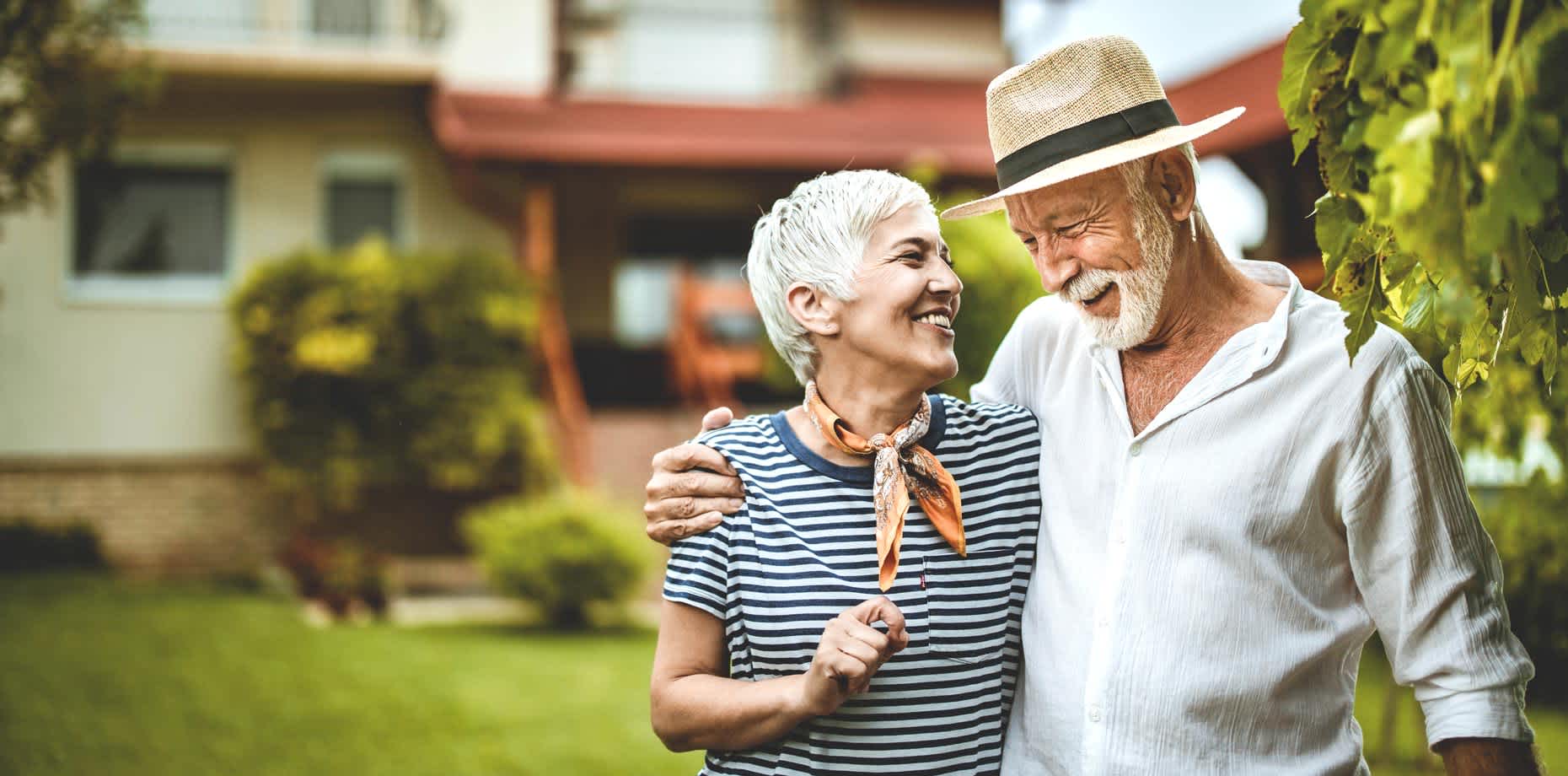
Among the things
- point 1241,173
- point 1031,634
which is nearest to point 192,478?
point 1241,173

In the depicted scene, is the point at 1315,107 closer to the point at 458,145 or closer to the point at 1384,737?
the point at 1384,737

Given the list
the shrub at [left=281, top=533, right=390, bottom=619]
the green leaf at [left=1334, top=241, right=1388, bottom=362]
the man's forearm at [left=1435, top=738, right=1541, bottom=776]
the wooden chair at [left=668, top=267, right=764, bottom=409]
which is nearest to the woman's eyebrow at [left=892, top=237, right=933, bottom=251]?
the green leaf at [left=1334, top=241, right=1388, bottom=362]

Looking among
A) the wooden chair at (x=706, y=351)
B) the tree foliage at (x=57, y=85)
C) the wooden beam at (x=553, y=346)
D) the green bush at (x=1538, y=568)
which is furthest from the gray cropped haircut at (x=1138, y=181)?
the wooden chair at (x=706, y=351)

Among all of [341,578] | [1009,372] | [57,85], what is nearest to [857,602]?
[1009,372]

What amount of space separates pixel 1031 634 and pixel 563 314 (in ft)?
44.1

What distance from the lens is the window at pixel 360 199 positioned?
49.0 feet

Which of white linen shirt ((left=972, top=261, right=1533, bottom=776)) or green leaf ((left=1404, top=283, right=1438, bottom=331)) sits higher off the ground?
green leaf ((left=1404, top=283, right=1438, bottom=331))

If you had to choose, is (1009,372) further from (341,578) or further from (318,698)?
(341,578)

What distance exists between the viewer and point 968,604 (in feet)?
8.43

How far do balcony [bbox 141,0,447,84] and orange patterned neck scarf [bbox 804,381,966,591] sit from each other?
12.6 metres

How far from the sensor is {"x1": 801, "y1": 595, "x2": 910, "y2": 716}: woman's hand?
2.21 metres

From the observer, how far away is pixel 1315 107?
75.0 inches

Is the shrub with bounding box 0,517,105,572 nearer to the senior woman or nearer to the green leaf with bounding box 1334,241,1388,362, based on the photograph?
the senior woman

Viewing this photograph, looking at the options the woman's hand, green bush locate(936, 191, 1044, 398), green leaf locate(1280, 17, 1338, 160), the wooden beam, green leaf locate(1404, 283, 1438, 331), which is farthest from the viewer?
the wooden beam
